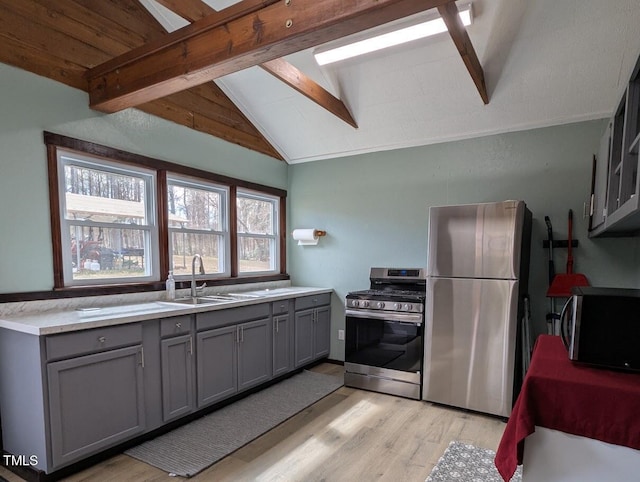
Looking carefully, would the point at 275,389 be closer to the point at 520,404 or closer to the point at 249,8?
the point at 520,404

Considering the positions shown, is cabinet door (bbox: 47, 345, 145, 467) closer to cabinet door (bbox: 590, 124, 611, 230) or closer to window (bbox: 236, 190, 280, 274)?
window (bbox: 236, 190, 280, 274)

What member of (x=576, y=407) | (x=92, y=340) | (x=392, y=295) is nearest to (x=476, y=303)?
(x=392, y=295)

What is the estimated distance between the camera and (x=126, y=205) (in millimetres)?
2877

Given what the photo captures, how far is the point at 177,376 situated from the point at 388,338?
1.86 metres

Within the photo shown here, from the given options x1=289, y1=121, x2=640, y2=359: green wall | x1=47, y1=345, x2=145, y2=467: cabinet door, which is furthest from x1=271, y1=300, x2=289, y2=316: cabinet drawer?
x1=47, y1=345, x2=145, y2=467: cabinet door

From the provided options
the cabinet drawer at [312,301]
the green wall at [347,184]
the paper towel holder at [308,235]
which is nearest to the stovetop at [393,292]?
the green wall at [347,184]

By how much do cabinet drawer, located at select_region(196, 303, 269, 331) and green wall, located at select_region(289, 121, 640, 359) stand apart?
1.20m

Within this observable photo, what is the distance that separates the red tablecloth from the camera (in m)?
1.16

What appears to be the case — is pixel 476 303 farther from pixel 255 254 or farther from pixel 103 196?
pixel 103 196

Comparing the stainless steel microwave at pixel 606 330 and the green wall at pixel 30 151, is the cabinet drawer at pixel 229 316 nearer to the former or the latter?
the green wall at pixel 30 151

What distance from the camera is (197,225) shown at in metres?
3.43

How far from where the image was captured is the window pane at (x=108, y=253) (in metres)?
2.58

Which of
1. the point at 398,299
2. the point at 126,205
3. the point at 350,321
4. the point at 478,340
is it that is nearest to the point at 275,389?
the point at 350,321

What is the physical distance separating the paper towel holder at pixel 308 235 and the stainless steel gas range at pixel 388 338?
971mm
